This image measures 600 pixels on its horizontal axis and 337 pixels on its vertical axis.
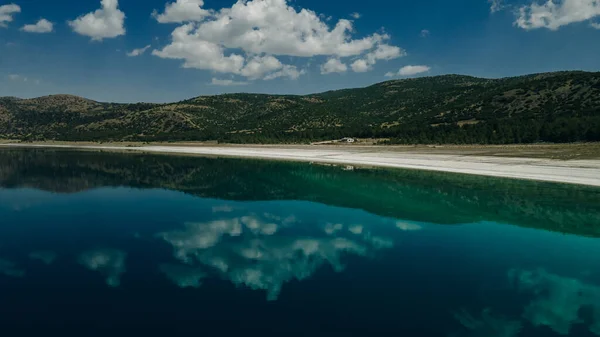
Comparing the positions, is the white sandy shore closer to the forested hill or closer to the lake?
the lake

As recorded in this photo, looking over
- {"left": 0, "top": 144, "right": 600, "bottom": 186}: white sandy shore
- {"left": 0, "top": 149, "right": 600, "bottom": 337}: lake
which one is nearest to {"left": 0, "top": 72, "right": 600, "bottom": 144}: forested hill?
{"left": 0, "top": 144, "right": 600, "bottom": 186}: white sandy shore

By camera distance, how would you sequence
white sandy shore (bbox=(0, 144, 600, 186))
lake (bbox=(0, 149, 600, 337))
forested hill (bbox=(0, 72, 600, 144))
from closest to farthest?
lake (bbox=(0, 149, 600, 337)) → white sandy shore (bbox=(0, 144, 600, 186)) → forested hill (bbox=(0, 72, 600, 144))

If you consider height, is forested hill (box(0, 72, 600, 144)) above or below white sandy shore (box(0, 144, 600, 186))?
above

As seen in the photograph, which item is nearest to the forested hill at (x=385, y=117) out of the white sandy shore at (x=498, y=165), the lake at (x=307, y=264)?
the white sandy shore at (x=498, y=165)

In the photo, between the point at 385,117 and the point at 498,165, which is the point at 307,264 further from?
the point at 385,117

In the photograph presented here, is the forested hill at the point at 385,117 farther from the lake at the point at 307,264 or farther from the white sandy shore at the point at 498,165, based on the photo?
the lake at the point at 307,264

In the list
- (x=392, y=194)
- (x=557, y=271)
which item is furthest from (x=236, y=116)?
(x=557, y=271)

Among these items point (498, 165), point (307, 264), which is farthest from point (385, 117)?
point (307, 264)
